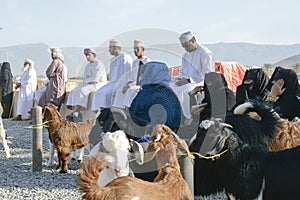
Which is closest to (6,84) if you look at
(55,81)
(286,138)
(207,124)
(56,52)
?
(55,81)

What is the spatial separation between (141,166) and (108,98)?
18.8 feet

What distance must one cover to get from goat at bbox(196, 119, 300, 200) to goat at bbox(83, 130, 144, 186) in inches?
27.4

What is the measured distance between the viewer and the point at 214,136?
4293 mm

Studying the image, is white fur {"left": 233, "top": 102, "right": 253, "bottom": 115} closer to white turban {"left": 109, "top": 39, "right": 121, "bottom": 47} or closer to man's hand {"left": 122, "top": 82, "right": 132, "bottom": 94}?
man's hand {"left": 122, "top": 82, "right": 132, "bottom": 94}

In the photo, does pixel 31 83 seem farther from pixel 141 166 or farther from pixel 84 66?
pixel 141 166

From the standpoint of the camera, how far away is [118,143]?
4.64 m

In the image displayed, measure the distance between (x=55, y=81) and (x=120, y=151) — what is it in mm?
8084

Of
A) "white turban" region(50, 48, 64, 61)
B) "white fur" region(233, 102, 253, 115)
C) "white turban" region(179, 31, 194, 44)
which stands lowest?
"white fur" region(233, 102, 253, 115)

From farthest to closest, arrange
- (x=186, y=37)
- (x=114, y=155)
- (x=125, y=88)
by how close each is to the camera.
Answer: (x=125, y=88) → (x=186, y=37) → (x=114, y=155)

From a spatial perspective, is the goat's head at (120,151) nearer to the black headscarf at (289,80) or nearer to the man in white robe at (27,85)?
the black headscarf at (289,80)

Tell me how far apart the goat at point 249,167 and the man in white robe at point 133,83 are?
168 inches

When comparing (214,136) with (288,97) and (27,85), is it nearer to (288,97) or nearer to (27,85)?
(288,97)

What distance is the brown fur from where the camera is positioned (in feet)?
17.0

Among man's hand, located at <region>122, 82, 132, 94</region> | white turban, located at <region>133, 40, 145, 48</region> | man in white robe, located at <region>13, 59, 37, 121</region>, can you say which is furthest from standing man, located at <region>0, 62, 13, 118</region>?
white turban, located at <region>133, 40, 145, 48</region>
